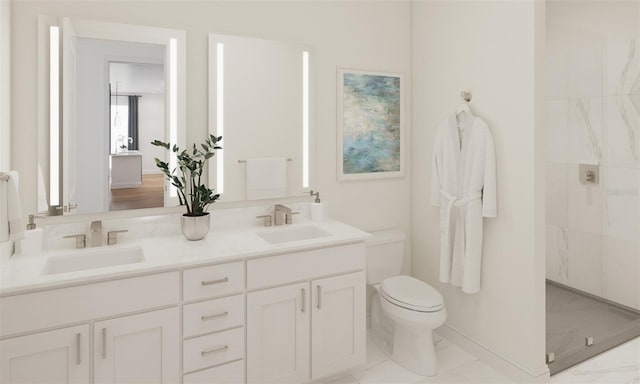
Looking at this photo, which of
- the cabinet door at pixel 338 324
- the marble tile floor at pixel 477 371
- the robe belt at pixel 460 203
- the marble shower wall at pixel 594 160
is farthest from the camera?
the marble shower wall at pixel 594 160

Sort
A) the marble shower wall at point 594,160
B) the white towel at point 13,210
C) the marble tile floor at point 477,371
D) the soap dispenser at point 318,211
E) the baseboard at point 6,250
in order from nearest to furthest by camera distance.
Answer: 1. the white towel at point 13,210
2. the baseboard at point 6,250
3. the marble tile floor at point 477,371
4. the soap dispenser at point 318,211
5. the marble shower wall at point 594,160

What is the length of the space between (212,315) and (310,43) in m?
1.87

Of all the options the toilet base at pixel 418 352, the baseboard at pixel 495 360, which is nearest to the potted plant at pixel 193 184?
the toilet base at pixel 418 352

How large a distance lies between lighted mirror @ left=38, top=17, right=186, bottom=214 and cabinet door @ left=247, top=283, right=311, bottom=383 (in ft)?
2.91

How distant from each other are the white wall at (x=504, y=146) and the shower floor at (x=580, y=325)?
1.21 feet

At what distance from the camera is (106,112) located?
7.44 feet

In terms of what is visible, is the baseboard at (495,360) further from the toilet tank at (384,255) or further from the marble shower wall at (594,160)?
the marble shower wall at (594,160)

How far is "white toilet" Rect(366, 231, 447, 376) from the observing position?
2.44 m

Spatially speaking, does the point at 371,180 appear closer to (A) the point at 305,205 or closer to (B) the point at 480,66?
(A) the point at 305,205

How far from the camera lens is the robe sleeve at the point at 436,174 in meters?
2.82

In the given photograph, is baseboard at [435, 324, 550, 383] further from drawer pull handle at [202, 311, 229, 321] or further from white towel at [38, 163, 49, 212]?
white towel at [38, 163, 49, 212]

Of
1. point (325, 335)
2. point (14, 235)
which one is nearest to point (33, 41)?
point (14, 235)

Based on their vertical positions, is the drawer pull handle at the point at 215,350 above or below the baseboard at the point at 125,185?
below

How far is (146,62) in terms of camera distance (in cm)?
235
